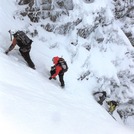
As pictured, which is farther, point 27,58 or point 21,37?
point 27,58

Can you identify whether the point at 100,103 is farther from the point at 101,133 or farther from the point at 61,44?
the point at 101,133

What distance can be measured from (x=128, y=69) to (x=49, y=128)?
36.6 feet

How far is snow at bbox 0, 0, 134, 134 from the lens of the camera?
782 centimetres

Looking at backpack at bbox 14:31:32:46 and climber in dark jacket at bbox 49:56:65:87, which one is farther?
climber in dark jacket at bbox 49:56:65:87

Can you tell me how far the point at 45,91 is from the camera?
11742mm

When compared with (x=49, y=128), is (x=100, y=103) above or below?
below

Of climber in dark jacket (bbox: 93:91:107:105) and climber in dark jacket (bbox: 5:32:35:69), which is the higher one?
climber in dark jacket (bbox: 5:32:35:69)

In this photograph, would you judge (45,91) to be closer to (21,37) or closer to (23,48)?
(23,48)

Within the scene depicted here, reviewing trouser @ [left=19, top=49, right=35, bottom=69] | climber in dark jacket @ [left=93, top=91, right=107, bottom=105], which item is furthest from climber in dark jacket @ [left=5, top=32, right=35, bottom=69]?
climber in dark jacket @ [left=93, top=91, right=107, bottom=105]

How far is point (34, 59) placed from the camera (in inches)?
542

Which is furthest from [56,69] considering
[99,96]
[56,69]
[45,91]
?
[99,96]

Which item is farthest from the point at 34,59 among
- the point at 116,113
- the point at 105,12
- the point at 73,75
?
the point at 116,113

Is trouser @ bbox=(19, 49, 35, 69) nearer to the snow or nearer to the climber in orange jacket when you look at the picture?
the snow

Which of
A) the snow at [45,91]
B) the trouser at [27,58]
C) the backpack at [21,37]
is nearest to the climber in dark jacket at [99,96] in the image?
the snow at [45,91]
